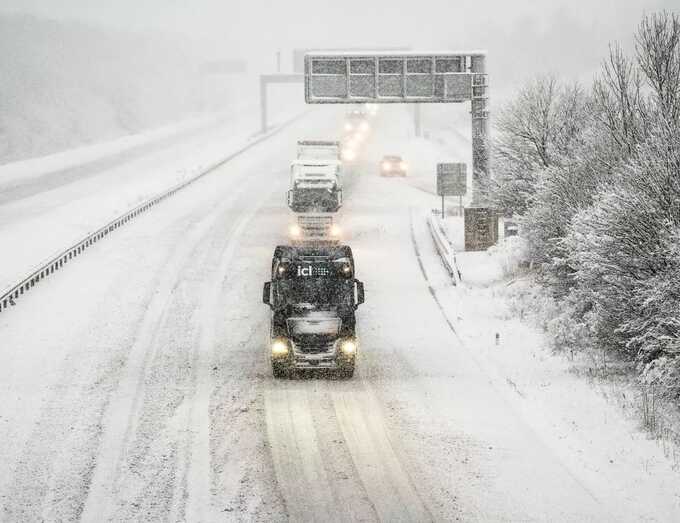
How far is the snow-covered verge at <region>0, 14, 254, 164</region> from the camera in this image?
331ft

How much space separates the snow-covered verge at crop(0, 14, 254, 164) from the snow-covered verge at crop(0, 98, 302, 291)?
572 inches

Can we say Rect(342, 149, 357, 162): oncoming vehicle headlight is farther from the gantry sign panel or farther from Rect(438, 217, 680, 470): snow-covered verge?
Rect(438, 217, 680, 470): snow-covered verge

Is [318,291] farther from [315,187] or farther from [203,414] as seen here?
[315,187]

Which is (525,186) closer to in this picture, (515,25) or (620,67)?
(620,67)

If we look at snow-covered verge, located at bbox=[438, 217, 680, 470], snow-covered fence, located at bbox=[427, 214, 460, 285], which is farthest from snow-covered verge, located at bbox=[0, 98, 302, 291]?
snow-covered verge, located at bbox=[438, 217, 680, 470]

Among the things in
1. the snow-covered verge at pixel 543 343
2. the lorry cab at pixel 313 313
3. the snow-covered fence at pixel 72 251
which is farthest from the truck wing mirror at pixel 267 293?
the snow-covered fence at pixel 72 251

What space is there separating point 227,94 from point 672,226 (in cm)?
15367

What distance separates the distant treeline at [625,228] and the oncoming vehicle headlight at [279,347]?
736 centimetres

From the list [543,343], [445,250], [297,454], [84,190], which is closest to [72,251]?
[445,250]

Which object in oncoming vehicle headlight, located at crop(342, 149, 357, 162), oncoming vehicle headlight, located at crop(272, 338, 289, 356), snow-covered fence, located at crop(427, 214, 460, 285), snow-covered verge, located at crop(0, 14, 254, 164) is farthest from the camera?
snow-covered verge, located at crop(0, 14, 254, 164)

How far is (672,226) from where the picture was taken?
60.5ft

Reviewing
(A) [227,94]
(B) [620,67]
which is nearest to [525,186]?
(B) [620,67]

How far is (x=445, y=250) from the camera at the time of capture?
3312cm

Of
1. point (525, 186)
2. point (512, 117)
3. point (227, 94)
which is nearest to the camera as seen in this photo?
point (525, 186)
